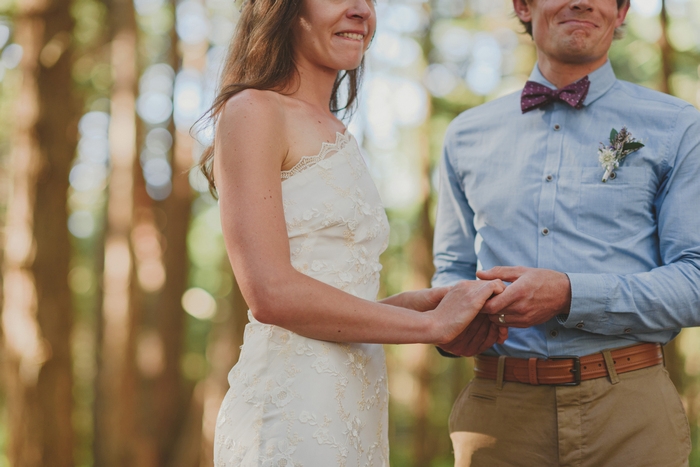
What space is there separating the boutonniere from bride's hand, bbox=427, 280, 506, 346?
72cm

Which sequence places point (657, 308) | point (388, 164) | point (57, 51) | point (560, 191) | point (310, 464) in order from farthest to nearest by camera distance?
point (388, 164)
point (57, 51)
point (560, 191)
point (657, 308)
point (310, 464)

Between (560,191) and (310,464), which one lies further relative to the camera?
(560,191)

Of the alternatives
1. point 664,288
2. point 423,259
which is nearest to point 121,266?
point 423,259

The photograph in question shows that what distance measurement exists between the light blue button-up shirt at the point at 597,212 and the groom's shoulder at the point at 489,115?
0.02m

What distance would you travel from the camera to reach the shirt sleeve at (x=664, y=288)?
2.72 m

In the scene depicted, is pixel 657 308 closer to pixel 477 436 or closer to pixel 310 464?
pixel 477 436

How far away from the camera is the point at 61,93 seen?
7648 millimetres

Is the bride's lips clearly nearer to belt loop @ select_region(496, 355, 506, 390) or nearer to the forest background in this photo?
the forest background

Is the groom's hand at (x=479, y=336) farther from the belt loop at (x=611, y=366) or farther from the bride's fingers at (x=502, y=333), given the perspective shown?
the belt loop at (x=611, y=366)

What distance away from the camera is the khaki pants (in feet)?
9.09

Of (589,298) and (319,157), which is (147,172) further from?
(589,298)

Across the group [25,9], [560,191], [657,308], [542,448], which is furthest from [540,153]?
[25,9]

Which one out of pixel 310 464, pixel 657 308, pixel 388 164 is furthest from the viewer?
pixel 388 164

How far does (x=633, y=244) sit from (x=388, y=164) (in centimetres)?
1890
